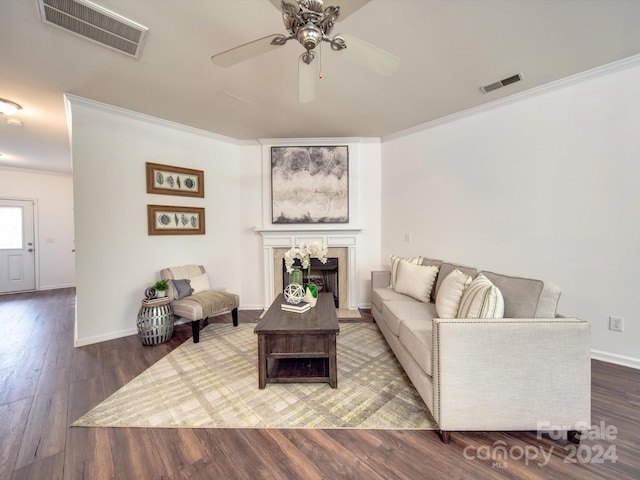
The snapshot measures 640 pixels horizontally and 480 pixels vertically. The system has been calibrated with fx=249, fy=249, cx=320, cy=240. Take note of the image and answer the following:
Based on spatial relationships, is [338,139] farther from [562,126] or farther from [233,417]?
[233,417]

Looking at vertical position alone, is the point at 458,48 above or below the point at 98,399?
above

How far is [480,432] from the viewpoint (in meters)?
1.58

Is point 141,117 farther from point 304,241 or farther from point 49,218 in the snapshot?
point 49,218

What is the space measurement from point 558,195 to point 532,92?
113cm

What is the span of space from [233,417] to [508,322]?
184 centimetres

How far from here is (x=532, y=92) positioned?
105 inches

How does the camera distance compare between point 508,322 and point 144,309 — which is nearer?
point 508,322

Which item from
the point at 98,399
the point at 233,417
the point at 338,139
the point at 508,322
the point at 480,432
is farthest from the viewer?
the point at 338,139

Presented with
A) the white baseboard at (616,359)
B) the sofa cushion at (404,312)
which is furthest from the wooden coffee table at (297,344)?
the white baseboard at (616,359)

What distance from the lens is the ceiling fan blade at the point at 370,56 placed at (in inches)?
57.8

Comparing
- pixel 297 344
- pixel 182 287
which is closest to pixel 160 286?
pixel 182 287

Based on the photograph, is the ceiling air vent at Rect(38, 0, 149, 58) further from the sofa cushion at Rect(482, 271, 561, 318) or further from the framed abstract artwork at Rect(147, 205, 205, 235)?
the sofa cushion at Rect(482, 271, 561, 318)

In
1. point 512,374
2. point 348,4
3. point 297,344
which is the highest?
point 348,4

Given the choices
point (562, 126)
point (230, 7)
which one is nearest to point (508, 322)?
point (562, 126)
